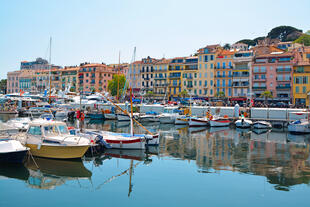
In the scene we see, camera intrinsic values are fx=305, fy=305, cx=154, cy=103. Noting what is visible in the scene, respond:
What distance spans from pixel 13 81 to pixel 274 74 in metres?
123

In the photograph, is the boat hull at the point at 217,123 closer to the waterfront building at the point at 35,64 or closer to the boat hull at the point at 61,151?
the boat hull at the point at 61,151

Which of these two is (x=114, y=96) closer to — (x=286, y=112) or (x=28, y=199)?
(x=286, y=112)

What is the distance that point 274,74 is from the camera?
3204 inches

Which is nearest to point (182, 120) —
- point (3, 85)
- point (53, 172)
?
point (53, 172)

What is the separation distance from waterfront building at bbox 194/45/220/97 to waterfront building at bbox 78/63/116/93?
139 ft

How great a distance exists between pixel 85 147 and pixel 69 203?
860cm

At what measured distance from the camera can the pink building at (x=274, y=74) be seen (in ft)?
260

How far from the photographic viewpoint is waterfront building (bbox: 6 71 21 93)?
149 metres

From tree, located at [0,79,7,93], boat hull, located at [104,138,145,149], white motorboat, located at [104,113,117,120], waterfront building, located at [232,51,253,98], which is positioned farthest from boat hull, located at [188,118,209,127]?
tree, located at [0,79,7,93]

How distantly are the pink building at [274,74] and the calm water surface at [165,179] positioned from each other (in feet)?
172

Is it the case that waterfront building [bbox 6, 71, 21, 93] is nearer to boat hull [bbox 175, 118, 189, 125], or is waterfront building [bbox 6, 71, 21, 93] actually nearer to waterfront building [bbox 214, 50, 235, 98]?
waterfront building [bbox 214, 50, 235, 98]

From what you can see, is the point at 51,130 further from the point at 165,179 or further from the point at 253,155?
the point at 253,155

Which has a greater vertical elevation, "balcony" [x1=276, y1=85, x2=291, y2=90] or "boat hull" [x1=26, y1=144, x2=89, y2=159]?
"balcony" [x1=276, y1=85, x2=291, y2=90]

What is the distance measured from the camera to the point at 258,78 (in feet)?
275
